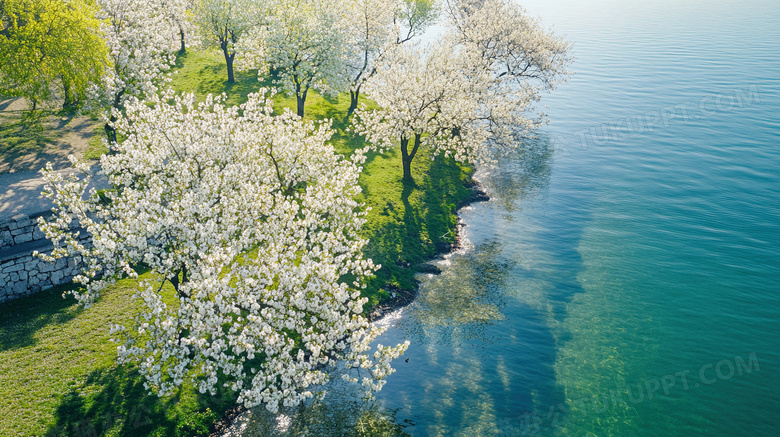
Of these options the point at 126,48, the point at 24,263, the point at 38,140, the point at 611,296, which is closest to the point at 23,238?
the point at 24,263

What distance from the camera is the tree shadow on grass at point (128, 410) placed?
1922 centimetres

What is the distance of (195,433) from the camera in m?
20.5

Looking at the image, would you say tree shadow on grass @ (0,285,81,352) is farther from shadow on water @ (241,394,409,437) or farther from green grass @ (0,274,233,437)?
shadow on water @ (241,394,409,437)

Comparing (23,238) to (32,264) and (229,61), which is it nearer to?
(32,264)

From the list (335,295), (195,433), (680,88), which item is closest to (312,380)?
(335,295)

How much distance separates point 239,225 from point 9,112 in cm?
3741

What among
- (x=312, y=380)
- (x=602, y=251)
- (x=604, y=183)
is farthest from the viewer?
(x=604, y=183)

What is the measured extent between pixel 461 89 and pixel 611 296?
24.3 metres

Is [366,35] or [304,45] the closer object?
[304,45]

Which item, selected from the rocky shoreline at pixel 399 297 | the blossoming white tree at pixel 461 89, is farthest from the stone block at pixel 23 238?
the blossoming white tree at pixel 461 89

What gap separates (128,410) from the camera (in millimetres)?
20094

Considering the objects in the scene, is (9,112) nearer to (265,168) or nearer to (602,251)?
(265,168)

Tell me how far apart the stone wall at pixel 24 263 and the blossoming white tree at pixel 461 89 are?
90.6ft

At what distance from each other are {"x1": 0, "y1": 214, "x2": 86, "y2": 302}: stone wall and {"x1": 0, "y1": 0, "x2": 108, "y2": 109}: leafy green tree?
41.4ft
